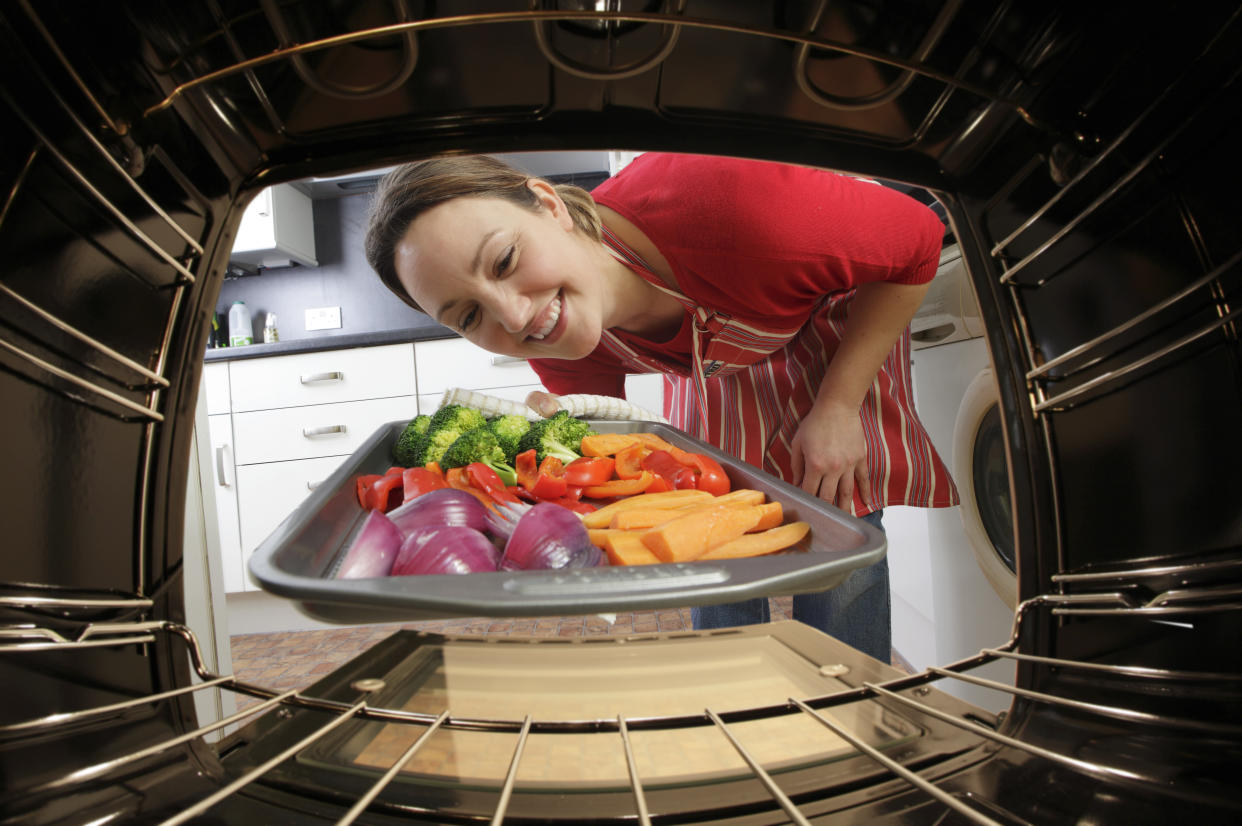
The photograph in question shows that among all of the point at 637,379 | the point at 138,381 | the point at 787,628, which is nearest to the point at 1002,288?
the point at 787,628

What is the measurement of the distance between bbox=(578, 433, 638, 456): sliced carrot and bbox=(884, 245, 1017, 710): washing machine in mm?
525

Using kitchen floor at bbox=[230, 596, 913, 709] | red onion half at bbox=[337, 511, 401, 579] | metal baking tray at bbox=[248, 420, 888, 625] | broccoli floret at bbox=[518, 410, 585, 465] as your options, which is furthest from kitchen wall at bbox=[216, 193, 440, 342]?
metal baking tray at bbox=[248, 420, 888, 625]

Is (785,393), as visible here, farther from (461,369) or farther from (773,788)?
(461,369)

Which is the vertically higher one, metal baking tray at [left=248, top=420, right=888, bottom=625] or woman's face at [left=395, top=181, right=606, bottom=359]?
woman's face at [left=395, top=181, right=606, bottom=359]

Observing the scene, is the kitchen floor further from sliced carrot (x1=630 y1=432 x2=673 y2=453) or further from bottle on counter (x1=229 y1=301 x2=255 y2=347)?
bottle on counter (x1=229 y1=301 x2=255 y2=347)

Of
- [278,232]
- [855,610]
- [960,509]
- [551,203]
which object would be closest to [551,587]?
[551,203]

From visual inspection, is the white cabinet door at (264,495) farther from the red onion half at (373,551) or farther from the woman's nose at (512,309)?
the red onion half at (373,551)

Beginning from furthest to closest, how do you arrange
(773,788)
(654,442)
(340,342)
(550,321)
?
(340,342), (550,321), (654,442), (773,788)

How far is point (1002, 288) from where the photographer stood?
261mm

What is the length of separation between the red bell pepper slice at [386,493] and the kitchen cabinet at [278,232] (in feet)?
7.88

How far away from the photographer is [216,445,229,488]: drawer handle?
2318 mm

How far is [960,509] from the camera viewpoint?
115 centimetres

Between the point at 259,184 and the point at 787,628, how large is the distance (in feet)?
1.18

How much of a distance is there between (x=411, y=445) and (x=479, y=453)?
14 cm
